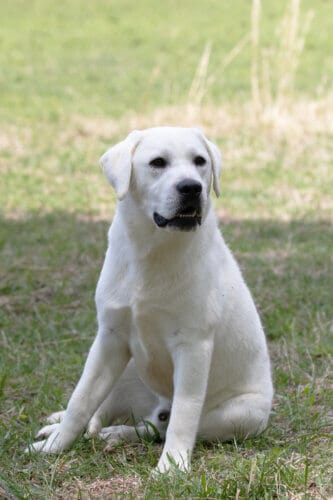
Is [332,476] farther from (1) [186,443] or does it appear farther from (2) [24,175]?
(2) [24,175]

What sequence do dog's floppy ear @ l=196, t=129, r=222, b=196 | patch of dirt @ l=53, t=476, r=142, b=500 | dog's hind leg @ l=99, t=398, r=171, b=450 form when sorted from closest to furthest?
1. patch of dirt @ l=53, t=476, r=142, b=500
2. dog's floppy ear @ l=196, t=129, r=222, b=196
3. dog's hind leg @ l=99, t=398, r=171, b=450

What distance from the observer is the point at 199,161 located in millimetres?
3719

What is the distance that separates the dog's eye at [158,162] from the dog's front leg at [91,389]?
764 millimetres

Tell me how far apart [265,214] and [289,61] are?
3.75 metres

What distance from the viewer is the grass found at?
3.64m

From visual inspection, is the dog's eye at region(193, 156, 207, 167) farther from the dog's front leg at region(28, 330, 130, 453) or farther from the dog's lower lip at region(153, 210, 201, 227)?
the dog's front leg at region(28, 330, 130, 453)

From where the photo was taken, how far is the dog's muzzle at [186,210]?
139 inches

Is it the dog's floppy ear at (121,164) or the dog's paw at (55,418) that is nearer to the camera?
the dog's floppy ear at (121,164)

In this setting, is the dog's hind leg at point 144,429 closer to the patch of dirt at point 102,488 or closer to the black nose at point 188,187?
the patch of dirt at point 102,488

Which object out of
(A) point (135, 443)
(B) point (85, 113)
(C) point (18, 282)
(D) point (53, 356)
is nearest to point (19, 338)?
(D) point (53, 356)

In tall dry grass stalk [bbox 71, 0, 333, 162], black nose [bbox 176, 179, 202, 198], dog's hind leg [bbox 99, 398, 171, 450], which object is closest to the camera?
black nose [bbox 176, 179, 202, 198]

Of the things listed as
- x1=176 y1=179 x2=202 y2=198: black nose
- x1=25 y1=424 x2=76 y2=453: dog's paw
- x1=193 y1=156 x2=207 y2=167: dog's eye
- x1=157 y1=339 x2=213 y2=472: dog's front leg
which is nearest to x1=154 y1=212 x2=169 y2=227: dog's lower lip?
x1=176 y1=179 x2=202 y2=198: black nose

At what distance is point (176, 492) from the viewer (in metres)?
3.31

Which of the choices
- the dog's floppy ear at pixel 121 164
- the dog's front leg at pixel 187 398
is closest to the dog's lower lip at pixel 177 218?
the dog's floppy ear at pixel 121 164
